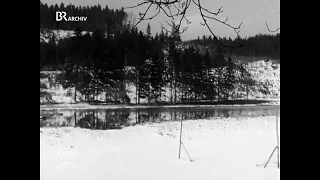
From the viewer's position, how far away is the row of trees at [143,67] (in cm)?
538

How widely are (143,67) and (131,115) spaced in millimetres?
1211

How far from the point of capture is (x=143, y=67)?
627cm

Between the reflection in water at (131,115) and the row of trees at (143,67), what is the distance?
34 centimetres

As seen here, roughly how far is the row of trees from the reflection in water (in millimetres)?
343

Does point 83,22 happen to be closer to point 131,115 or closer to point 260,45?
point 131,115

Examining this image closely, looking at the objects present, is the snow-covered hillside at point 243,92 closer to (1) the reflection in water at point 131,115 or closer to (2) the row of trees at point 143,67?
(2) the row of trees at point 143,67

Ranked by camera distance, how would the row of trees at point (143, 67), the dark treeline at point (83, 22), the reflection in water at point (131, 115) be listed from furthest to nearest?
the row of trees at point (143, 67) < the reflection in water at point (131, 115) < the dark treeline at point (83, 22)

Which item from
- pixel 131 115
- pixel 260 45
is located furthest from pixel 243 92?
pixel 131 115

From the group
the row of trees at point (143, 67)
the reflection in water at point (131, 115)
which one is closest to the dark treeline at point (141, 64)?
the row of trees at point (143, 67)

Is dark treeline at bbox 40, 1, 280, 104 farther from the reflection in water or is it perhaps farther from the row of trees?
the reflection in water
